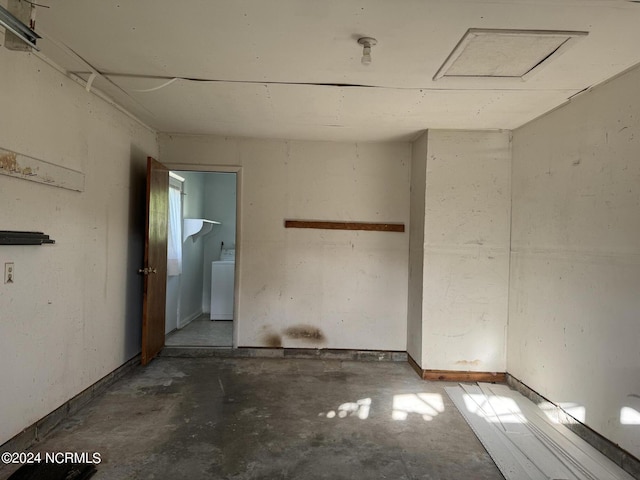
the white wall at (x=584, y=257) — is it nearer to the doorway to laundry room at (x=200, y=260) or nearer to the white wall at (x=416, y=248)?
the white wall at (x=416, y=248)

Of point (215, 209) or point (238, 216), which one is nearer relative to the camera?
point (238, 216)

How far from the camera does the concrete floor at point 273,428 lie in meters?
2.15

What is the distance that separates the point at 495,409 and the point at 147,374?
3129 millimetres

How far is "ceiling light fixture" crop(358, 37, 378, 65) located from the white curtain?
3.52m

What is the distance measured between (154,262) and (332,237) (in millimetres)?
1889

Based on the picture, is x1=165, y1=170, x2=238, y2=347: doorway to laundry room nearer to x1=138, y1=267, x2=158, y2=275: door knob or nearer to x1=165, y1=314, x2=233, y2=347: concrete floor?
x1=165, y1=314, x2=233, y2=347: concrete floor

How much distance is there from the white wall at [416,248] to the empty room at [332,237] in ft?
0.13

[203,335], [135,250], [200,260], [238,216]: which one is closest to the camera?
[135,250]

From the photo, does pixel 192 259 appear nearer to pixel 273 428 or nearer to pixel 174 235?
pixel 174 235

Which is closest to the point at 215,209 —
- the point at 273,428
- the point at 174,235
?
the point at 174,235

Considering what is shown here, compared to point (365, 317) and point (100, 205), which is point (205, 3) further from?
point (365, 317)

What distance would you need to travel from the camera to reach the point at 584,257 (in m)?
2.60

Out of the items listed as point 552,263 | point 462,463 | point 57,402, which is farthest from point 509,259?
point 57,402

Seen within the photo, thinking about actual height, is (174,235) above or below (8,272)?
above
